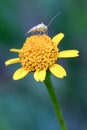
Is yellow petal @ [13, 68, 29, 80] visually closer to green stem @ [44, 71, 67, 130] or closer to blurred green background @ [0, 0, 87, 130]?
green stem @ [44, 71, 67, 130]

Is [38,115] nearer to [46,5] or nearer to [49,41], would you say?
[46,5]

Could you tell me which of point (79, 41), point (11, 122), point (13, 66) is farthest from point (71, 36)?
point (11, 122)

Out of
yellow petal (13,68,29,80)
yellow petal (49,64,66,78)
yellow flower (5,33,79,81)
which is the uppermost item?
yellow flower (5,33,79,81)

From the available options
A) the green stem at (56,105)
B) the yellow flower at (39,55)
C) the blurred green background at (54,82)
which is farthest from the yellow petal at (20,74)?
the blurred green background at (54,82)

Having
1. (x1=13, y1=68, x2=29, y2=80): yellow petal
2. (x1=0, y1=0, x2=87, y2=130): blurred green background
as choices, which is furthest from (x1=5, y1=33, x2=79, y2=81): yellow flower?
(x1=0, y1=0, x2=87, y2=130): blurred green background

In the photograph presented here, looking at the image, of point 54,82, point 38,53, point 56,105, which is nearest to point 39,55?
point 38,53

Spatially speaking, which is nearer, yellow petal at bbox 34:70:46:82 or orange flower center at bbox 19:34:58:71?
yellow petal at bbox 34:70:46:82

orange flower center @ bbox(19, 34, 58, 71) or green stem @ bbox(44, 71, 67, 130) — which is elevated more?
orange flower center @ bbox(19, 34, 58, 71)
